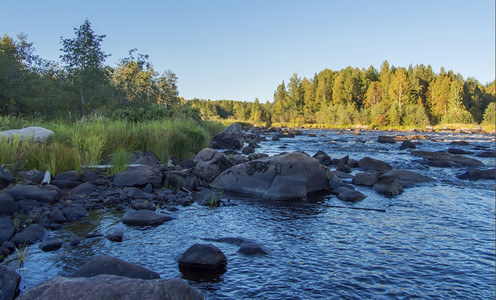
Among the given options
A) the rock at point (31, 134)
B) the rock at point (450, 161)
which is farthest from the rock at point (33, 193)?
the rock at point (450, 161)

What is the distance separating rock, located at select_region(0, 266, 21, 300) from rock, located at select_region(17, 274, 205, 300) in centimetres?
110

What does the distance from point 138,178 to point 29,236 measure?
14.5 feet

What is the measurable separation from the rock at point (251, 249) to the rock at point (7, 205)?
17.2ft

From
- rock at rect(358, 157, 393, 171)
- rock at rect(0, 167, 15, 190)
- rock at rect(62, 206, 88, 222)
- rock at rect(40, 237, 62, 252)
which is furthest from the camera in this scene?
rock at rect(358, 157, 393, 171)

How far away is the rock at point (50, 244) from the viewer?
20.2ft

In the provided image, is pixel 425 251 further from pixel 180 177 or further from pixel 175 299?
pixel 180 177

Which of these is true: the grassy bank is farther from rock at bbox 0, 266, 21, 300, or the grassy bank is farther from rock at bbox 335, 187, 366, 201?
rock at bbox 335, 187, 366, 201

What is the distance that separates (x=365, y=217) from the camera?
28.8ft

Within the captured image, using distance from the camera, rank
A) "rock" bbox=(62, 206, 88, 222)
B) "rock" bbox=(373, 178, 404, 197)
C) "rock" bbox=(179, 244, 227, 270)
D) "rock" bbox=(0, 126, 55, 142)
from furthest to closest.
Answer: "rock" bbox=(0, 126, 55, 142)
"rock" bbox=(373, 178, 404, 197)
"rock" bbox=(62, 206, 88, 222)
"rock" bbox=(179, 244, 227, 270)

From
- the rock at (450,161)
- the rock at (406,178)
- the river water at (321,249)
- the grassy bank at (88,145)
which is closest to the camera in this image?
the river water at (321,249)

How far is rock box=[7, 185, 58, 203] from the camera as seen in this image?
8.58 meters

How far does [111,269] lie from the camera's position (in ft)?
15.8

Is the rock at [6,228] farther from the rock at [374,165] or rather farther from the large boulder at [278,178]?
the rock at [374,165]

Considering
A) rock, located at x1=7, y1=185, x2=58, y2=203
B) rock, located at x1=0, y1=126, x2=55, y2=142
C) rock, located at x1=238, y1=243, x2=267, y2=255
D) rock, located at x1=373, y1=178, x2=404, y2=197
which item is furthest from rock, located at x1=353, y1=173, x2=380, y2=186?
rock, located at x1=0, y1=126, x2=55, y2=142
